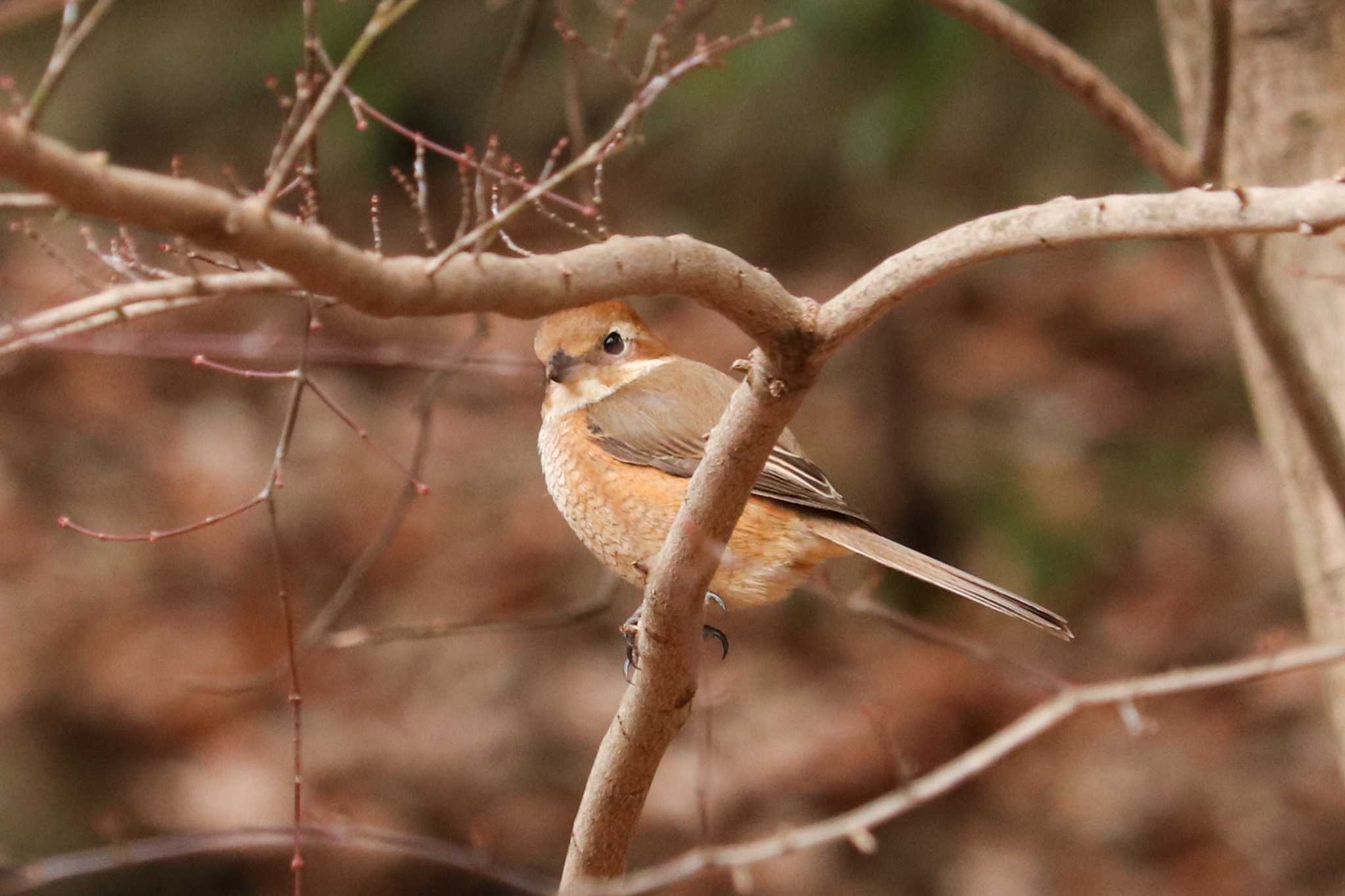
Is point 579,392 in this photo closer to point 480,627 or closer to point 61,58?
point 480,627

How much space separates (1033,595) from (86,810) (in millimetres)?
4204

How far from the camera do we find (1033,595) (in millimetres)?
5895

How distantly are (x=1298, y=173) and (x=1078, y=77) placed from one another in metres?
0.62

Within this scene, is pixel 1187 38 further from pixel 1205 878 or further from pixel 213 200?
pixel 1205 878

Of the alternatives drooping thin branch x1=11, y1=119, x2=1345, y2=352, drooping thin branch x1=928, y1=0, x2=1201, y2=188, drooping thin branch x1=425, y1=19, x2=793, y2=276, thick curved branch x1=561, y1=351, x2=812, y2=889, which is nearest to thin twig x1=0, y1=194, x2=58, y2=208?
drooping thin branch x1=11, y1=119, x2=1345, y2=352

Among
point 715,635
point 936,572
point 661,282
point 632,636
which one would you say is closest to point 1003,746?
point 936,572

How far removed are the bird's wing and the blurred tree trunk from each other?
4.02 feet

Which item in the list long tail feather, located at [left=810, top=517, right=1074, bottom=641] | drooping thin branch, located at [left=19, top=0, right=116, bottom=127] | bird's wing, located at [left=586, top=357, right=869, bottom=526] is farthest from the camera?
bird's wing, located at [left=586, top=357, right=869, bottom=526]

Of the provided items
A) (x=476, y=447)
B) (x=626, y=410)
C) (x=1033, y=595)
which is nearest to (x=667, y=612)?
(x=626, y=410)

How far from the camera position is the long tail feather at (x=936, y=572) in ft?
9.04

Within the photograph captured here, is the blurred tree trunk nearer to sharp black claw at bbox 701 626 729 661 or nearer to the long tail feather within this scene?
the long tail feather

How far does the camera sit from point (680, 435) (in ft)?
11.0

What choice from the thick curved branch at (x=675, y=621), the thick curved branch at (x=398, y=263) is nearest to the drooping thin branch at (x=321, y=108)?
the thick curved branch at (x=398, y=263)

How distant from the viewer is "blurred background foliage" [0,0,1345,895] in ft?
19.6
